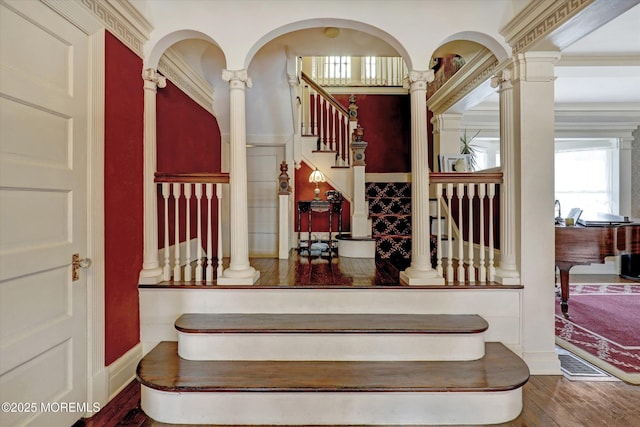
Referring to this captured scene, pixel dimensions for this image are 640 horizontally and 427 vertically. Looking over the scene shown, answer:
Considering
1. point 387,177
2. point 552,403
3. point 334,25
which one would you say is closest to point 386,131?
point 387,177

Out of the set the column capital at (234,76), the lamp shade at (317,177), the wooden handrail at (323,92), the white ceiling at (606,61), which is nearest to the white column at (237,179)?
the column capital at (234,76)

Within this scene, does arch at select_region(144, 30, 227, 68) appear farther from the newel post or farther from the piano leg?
the piano leg

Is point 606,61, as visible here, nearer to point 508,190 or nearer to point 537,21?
point 537,21

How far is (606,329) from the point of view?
139 inches

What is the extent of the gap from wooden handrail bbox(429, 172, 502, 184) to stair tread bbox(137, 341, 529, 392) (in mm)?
1325

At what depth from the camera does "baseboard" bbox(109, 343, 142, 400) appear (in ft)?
7.72

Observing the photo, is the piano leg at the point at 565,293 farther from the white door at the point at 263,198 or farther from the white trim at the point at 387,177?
the white door at the point at 263,198

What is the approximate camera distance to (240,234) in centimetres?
286

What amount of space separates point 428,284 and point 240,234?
155cm

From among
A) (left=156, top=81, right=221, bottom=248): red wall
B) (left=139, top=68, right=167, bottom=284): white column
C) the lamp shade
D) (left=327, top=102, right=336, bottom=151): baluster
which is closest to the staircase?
(left=139, top=68, right=167, bottom=284): white column

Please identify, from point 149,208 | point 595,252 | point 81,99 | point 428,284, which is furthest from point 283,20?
point 595,252

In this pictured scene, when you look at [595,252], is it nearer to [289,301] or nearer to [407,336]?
[407,336]

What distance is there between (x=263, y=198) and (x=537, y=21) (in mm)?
3682

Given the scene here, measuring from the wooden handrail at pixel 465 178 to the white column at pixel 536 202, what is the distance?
0.65 ft
